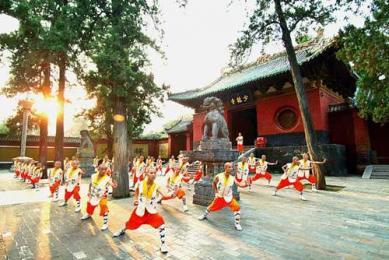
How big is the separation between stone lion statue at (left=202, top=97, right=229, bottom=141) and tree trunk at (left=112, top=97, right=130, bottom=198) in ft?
10.3

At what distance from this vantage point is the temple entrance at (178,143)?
30.8 m

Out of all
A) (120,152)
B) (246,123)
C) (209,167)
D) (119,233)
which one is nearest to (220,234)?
(119,233)

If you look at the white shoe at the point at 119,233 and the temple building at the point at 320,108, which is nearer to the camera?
the white shoe at the point at 119,233

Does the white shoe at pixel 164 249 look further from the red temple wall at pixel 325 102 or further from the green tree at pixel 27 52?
the red temple wall at pixel 325 102

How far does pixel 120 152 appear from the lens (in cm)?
901

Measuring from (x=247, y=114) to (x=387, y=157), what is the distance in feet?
38.7

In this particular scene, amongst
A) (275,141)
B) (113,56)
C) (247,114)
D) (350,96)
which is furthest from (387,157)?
(113,56)

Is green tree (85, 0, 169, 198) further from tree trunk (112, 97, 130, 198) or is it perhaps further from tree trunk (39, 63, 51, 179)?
tree trunk (39, 63, 51, 179)

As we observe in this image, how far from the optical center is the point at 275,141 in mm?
16859

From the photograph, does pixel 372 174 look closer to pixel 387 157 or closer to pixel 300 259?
pixel 387 157

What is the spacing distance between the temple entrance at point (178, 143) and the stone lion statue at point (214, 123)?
22.6 m

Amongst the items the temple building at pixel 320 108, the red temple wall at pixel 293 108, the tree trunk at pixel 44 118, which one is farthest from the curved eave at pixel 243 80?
the tree trunk at pixel 44 118

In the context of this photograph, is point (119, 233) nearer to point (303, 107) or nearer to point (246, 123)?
point (303, 107)

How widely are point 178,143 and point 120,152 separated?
22144 millimetres
